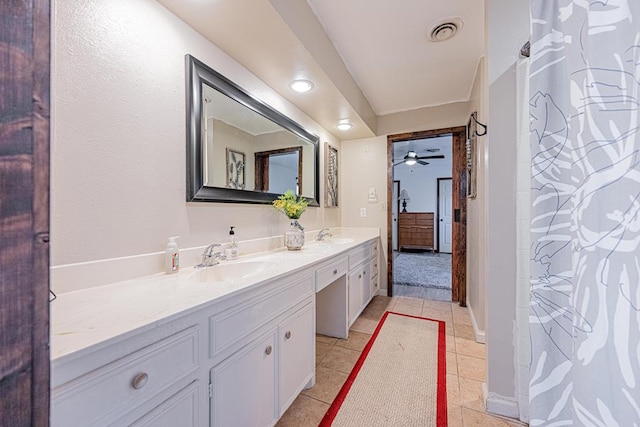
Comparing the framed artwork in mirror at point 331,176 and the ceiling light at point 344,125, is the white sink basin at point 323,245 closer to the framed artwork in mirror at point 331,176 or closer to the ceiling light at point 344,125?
the framed artwork in mirror at point 331,176

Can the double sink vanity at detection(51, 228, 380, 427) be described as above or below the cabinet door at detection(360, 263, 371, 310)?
above

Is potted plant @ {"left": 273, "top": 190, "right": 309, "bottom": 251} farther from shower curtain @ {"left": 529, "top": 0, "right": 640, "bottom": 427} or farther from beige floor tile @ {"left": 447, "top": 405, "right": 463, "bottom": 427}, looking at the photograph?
shower curtain @ {"left": 529, "top": 0, "right": 640, "bottom": 427}

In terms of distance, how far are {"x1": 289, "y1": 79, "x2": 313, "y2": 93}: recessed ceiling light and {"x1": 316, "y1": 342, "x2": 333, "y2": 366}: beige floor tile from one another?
6.46 ft

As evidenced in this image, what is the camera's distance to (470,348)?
209cm

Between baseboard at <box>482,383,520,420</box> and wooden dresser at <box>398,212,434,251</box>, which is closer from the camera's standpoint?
baseboard at <box>482,383,520,420</box>

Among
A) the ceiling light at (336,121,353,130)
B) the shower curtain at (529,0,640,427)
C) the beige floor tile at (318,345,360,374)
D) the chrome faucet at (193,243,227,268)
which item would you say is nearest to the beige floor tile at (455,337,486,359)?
the beige floor tile at (318,345,360,374)

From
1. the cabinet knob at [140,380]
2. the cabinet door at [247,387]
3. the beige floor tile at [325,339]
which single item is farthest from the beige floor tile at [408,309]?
the cabinet knob at [140,380]

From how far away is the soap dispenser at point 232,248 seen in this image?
156cm

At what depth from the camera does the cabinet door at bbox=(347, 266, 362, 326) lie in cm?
227

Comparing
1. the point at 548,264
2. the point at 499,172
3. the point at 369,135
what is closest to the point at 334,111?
the point at 369,135

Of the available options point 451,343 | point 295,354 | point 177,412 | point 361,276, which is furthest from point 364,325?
point 177,412

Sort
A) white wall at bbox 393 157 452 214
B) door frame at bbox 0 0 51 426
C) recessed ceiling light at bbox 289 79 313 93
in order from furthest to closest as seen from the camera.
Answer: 1. white wall at bbox 393 157 452 214
2. recessed ceiling light at bbox 289 79 313 93
3. door frame at bbox 0 0 51 426

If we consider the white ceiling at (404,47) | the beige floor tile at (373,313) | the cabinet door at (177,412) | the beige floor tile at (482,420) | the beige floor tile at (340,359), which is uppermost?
the white ceiling at (404,47)

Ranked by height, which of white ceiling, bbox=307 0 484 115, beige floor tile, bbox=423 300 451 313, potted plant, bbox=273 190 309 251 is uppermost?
white ceiling, bbox=307 0 484 115
